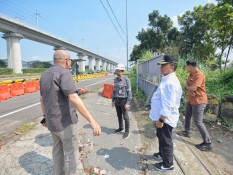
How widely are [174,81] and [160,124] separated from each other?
0.69 m

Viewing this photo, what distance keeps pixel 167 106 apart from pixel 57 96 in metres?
1.56

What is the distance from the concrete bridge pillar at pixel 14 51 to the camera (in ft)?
110

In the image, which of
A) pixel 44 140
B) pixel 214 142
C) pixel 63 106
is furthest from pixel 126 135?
pixel 63 106

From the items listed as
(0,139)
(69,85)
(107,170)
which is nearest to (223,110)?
(107,170)

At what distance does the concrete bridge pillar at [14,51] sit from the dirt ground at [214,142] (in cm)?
3449

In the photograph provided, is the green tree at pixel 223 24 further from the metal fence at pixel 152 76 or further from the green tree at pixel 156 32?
the green tree at pixel 156 32

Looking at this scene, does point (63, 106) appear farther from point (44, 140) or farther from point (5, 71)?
point (5, 71)

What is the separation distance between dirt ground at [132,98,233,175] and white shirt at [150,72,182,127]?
1.17 m

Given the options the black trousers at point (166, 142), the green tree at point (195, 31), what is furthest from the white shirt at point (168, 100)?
the green tree at point (195, 31)

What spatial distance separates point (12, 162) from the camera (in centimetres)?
344

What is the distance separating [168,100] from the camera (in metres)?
2.77

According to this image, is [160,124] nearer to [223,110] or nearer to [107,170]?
[107,170]

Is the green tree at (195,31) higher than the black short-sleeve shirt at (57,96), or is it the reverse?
the green tree at (195,31)

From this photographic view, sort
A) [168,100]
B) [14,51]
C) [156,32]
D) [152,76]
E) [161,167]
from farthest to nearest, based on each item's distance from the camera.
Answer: [14,51], [156,32], [152,76], [161,167], [168,100]
